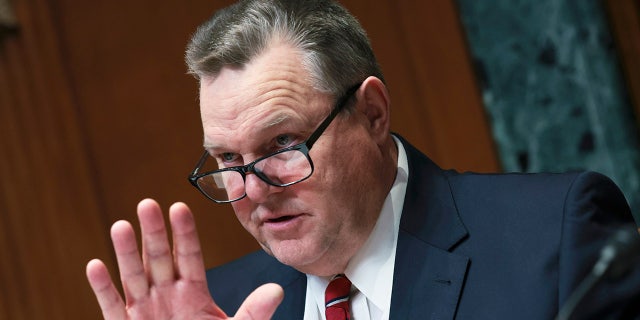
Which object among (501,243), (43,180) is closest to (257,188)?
(501,243)

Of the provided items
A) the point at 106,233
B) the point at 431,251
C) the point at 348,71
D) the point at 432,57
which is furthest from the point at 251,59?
the point at 106,233

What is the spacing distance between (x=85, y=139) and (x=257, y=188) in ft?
5.57

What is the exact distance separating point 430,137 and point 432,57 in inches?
11.1

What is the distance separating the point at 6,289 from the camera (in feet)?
10.4

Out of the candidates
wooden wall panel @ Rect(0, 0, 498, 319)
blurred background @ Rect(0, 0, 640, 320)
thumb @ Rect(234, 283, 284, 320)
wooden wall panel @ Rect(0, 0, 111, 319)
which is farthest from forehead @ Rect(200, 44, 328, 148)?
wooden wall panel @ Rect(0, 0, 111, 319)

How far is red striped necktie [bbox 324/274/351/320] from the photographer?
1.95 meters

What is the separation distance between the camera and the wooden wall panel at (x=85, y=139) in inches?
128

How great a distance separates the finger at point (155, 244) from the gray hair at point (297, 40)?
1.36ft

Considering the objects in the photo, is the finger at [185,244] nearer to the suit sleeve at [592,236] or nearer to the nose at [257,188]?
the nose at [257,188]

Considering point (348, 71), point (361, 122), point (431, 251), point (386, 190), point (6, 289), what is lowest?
point (6, 289)

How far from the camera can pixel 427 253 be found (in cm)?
190

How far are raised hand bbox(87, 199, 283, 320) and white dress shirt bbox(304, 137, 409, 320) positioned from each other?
12.4 inches

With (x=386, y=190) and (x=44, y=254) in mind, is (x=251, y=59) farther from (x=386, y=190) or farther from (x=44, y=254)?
(x=44, y=254)

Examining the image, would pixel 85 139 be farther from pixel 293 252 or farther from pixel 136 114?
pixel 293 252
